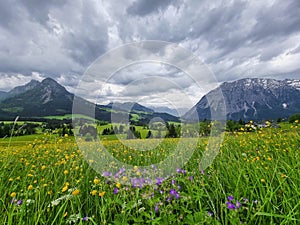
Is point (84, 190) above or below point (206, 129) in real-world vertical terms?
below

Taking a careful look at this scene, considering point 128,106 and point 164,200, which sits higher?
point 128,106

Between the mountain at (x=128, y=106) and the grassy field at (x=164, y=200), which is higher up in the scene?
the mountain at (x=128, y=106)

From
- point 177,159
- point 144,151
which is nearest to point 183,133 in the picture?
point 144,151

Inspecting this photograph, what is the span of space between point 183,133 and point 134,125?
4.78 ft

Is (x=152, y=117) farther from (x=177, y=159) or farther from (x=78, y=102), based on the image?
(x=78, y=102)

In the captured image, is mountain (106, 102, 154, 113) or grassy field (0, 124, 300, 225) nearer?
grassy field (0, 124, 300, 225)

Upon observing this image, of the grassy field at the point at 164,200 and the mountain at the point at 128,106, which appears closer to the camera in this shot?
the grassy field at the point at 164,200

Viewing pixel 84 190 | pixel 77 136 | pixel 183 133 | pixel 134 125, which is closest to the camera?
pixel 84 190

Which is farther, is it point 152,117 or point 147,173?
point 152,117

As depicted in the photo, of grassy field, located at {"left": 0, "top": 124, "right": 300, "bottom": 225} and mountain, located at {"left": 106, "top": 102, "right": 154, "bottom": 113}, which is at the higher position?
mountain, located at {"left": 106, "top": 102, "right": 154, "bottom": 113}

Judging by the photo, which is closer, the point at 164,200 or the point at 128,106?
the point at 164,200

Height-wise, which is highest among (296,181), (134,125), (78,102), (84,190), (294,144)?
(78,102)

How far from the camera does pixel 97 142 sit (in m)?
5.35

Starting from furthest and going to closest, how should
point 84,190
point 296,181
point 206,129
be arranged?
point 206,129 < point 84,190 < point 296,181
